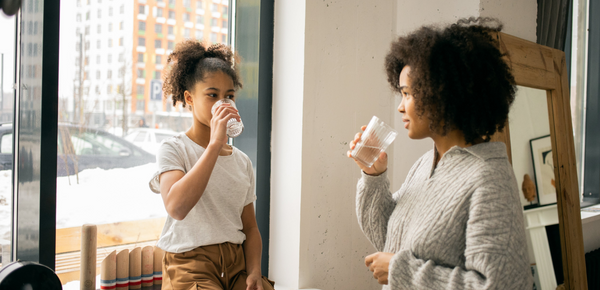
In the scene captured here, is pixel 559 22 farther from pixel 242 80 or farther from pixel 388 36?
pixel 242 80

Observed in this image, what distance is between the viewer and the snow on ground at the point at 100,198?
4.58ft

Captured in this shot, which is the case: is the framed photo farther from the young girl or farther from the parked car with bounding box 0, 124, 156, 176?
the parked car with bounding box 0, 124, 156, 176

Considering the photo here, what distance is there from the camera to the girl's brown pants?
1185 millimetres

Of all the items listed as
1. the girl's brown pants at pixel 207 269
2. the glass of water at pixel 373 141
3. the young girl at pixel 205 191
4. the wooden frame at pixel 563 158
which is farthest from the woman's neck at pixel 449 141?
the wooden frame at pixel 563 158

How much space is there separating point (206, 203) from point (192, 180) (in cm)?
19

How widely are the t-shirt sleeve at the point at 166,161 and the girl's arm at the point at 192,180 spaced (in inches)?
0.7

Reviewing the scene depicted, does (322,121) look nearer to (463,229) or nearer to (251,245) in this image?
(251,245)

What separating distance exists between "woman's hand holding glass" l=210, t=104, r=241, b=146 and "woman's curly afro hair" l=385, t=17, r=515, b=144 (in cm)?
53

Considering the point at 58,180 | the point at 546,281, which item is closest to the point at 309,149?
the point at 58,180

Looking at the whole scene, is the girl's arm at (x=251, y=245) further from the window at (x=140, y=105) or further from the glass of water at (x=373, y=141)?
the window at (x=140, y=105)

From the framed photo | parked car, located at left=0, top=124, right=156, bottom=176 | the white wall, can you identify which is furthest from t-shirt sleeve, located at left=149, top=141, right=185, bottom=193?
the framed photo

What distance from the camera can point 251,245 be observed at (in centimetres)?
138

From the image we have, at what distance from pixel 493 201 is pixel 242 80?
1.30 m

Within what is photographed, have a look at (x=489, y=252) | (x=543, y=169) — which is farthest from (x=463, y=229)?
(x=543, y=169)
